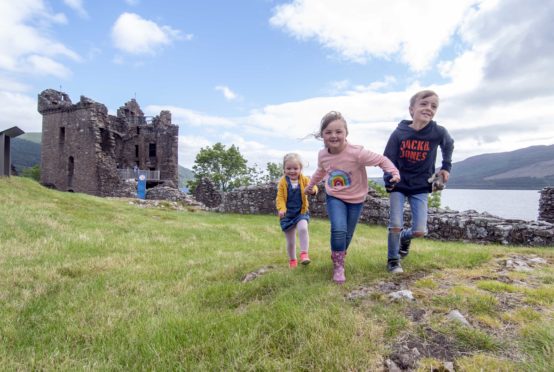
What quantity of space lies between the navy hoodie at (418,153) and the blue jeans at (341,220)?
71 centimetres

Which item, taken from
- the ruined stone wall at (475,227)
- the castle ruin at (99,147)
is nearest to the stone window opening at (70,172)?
the castle ruin at (99,147)

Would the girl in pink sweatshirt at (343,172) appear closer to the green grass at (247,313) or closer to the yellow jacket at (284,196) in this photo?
the green grass at (247,313)

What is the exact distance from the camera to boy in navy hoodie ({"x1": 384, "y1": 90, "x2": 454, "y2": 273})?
15.8ft

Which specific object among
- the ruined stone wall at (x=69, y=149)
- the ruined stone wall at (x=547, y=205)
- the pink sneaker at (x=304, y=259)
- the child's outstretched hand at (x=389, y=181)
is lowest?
the pink sneaker at (x=304, y=259)

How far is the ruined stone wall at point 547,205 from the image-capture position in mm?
15609

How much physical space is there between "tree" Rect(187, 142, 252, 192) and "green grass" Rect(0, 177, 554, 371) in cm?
5902

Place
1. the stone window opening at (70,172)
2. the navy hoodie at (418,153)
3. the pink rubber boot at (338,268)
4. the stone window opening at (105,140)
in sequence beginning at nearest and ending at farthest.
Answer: the pink rubber boot at (338,268)
the navy hoodie at (418,153)
the stone window opening at (70,172)
the stone window opening at (105,140)

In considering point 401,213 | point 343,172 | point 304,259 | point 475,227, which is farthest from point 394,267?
point 475,227

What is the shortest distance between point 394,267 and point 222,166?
62772mm

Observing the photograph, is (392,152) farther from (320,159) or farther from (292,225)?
(292,225)

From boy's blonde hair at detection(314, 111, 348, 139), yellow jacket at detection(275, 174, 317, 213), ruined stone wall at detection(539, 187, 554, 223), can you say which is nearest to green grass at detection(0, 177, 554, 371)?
yellow jacket at detection(275, 174, 317, 213)

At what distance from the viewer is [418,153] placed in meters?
4.84

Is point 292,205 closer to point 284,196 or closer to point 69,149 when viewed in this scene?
point 284,196

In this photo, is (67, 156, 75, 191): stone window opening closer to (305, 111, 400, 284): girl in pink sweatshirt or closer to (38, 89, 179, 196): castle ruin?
(38, 89, 179, 196): castle ruin
